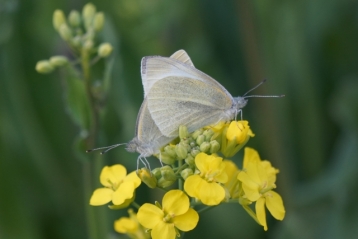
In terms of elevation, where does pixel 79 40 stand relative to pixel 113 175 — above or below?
above

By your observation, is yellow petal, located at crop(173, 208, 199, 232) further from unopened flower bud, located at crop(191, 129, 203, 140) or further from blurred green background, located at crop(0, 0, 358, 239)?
blurred green background, located at crop(0, 0, 358, 239)

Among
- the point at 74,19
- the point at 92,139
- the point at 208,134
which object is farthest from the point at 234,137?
the point at 74,19

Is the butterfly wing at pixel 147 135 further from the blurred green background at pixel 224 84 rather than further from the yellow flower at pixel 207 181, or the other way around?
the blurred green background at pixel 224 84

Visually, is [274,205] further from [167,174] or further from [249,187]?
[167,174]

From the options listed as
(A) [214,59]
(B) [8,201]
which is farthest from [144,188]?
(A) [214,59]

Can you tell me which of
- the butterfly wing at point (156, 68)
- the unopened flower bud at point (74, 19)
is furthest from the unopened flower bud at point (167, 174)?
the unopened flower bud at point (74, 19)

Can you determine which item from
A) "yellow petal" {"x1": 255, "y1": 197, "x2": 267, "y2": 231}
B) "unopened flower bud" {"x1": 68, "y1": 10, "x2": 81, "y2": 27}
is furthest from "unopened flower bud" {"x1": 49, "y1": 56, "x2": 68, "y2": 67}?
"yellow petal" {"x1": 255, "y1": 197, "x2": 267, "y2": 231}
